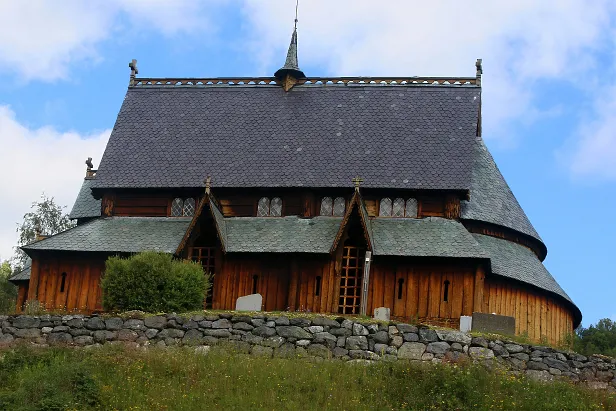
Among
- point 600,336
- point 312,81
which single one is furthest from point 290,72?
point 600,336

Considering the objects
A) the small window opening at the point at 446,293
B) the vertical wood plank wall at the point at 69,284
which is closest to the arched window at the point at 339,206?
the small window opening at the point at 446,293

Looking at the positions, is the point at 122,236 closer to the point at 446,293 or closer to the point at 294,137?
the point at 294,137

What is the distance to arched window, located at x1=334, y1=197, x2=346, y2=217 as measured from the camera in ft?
127

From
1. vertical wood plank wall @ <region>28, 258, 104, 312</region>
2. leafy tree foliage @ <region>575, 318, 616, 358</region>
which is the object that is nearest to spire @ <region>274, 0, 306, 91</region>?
vertical wood plank wall @ <region>28, 258, 104, 312</region>

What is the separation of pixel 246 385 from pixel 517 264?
15.1m

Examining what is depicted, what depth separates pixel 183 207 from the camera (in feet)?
131

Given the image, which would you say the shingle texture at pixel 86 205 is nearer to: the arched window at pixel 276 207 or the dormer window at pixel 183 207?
the dormer window at pixel 183 207

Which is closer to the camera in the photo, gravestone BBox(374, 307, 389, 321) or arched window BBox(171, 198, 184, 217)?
gravestone BBox(374, 307, 389, 321)

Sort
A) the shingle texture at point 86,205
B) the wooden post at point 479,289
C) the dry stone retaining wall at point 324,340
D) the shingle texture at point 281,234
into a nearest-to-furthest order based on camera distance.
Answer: the dry stone retaining wall at point 324,340
the wooden post at point 479,289
the shingle texture at point 281,234
the shingle texture at point 86,205

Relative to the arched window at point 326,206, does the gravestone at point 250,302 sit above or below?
below

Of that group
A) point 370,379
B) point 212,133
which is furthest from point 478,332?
point 212,133

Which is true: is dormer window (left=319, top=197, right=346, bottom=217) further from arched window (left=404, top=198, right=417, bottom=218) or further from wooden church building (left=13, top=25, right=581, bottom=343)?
arched window (left=404, top=198, right=417, bottom=218)

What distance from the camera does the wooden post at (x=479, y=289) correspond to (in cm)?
3575

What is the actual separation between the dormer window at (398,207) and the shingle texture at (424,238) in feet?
1.18
